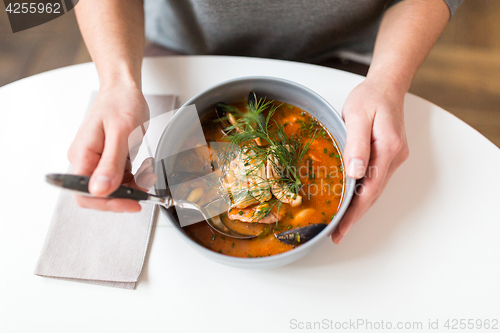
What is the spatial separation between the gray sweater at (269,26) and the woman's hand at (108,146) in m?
0.55

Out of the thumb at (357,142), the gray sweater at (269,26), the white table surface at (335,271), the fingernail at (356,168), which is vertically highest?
the gray sweater at (269,26)

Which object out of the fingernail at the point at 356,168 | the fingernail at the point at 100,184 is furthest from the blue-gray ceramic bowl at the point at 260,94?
the fingernail at the point at 100,184

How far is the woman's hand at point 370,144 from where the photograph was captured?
2.69 ft

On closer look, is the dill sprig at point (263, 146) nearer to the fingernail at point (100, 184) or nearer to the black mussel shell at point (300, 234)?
the black mussel shell at point (300, 234)

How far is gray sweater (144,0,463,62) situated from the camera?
4.04ft

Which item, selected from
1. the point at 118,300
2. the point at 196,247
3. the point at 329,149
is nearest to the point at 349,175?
the point at 329,149

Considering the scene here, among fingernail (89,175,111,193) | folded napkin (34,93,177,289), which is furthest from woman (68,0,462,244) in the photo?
folded napkin (34,93,177,289)

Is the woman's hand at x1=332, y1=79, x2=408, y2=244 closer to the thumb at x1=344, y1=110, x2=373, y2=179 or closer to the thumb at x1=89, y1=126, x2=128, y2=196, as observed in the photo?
the thumb at x1=344, y1=110, x2=373, y2=179

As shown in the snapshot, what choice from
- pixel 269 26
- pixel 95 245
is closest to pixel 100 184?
pixel 95 245

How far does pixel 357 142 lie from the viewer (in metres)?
0.83

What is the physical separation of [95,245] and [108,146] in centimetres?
33

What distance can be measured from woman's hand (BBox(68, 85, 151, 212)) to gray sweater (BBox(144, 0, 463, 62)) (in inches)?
21.7

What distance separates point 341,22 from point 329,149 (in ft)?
2.06

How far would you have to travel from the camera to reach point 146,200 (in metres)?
0.77
